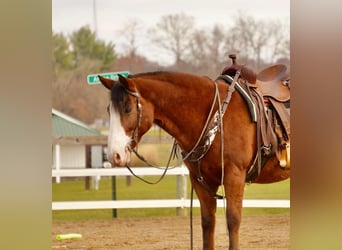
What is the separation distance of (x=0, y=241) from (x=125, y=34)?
23.0ft

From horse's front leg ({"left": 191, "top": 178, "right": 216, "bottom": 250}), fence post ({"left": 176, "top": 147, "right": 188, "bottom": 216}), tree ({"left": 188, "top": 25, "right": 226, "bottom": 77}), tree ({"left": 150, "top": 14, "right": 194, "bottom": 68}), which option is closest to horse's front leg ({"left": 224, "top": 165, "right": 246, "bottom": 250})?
horse's front leg ({"left": 191, "top": 178, "right": 216, "bottom": 250})

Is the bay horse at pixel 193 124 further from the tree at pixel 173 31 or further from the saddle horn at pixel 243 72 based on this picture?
the tree at pixel 173 31

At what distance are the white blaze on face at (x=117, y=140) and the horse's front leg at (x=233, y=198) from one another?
16.8 inches

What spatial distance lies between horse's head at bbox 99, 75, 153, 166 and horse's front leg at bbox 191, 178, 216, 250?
0.38 metres

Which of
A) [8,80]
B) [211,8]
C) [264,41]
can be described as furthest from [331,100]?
[211,8]

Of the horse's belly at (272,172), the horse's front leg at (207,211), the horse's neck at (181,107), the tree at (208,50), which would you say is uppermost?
the tree at (208,50)

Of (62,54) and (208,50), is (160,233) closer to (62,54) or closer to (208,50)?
(208,50)

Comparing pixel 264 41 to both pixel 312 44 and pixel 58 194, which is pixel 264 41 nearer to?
pixel 58 194

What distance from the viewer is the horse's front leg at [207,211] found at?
98.4 inches

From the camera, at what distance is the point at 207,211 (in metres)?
2.54

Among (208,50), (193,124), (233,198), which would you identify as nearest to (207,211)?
(233,198)

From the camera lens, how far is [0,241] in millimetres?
522

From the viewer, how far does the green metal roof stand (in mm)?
7229

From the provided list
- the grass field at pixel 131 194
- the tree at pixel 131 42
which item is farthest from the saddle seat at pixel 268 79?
the tree at pixel 131 42
